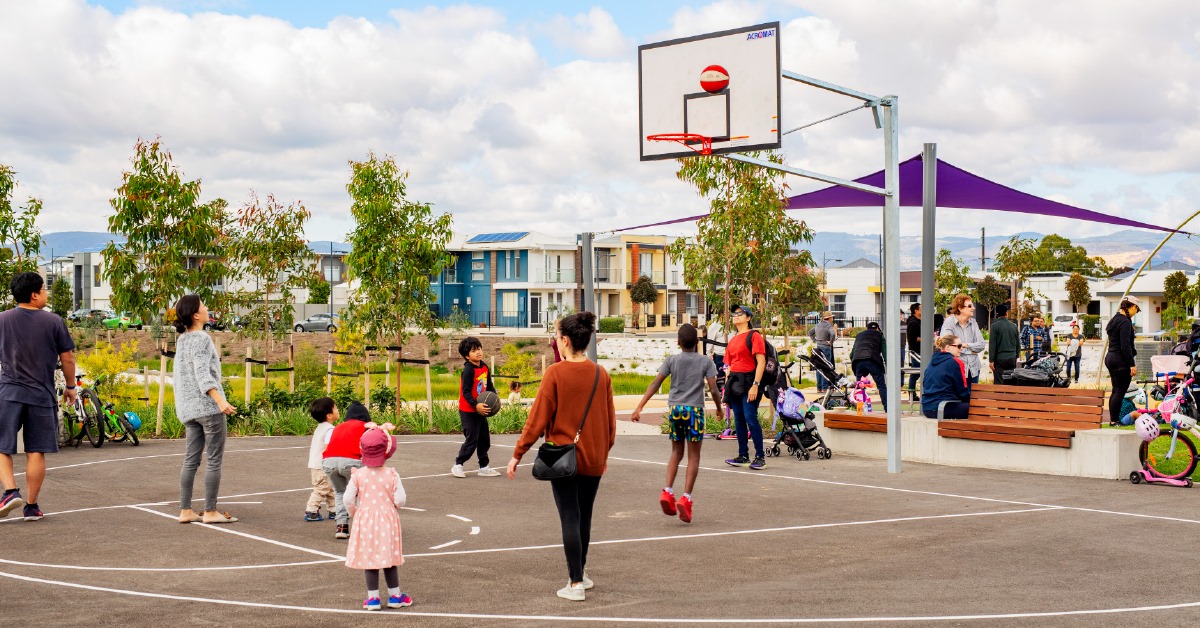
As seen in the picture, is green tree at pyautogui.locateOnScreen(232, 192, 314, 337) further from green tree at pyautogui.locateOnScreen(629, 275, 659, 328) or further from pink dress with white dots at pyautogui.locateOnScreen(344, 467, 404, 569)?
A: green tree at pyautogui.locateOnScreen(629, 275, 659, 328)

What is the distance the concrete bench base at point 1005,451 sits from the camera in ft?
40.3

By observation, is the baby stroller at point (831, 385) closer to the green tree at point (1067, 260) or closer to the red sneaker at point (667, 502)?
the red sneaker at point (667, 502)

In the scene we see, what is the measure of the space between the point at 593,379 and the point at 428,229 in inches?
502

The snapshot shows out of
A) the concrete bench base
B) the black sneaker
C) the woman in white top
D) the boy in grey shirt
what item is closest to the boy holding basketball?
the boy in grey shirt

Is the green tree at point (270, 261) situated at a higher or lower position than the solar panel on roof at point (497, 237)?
lower

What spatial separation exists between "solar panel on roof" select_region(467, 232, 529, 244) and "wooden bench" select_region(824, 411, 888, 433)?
219 ft

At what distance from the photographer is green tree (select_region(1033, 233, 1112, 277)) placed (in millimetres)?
104787

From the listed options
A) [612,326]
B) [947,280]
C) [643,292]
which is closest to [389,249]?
[947,280]

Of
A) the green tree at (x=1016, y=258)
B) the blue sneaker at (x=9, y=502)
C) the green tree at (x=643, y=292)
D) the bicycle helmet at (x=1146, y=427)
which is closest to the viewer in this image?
the blue sneaker at (x=9, y=502)

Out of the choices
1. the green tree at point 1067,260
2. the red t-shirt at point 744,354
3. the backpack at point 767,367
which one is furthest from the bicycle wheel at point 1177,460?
the green tree at point 1067,260

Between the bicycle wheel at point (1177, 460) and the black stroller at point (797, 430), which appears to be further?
the black stroller at point (797, 430)

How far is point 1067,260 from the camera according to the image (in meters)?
112

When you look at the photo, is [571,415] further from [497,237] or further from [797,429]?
[497,237]

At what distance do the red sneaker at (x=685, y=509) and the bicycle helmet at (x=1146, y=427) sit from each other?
4931mm
